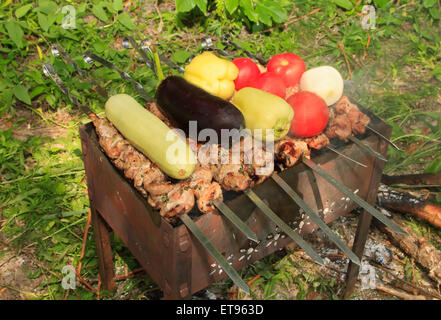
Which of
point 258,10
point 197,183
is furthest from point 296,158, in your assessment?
point 258,10

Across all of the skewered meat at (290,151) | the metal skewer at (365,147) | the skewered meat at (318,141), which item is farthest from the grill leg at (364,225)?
the skewered meat at (290,151)

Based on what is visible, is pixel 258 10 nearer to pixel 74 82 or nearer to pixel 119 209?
pixel 74 82

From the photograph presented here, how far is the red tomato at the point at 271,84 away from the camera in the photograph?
2578 mm

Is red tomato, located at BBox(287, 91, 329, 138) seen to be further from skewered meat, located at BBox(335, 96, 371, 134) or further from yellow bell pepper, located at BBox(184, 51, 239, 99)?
yellow bell pepper, located at BBox(184, 51, 239, 99)

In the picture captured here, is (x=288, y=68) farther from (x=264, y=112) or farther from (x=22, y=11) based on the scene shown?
(x=22, y=11)

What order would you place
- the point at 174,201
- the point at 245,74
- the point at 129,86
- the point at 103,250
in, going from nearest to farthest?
the point at 174,201, the point at 245,74, the point at 103,250, the point at 129,86

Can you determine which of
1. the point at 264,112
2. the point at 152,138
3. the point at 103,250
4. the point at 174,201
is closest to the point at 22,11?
the point at 103,250

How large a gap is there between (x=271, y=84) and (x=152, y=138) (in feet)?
2.62

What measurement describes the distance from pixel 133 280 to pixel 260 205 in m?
1.72

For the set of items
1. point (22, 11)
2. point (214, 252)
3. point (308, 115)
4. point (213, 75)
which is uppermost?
point (213, 75)

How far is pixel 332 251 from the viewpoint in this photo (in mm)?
3734

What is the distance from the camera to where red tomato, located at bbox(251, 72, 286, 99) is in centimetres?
258

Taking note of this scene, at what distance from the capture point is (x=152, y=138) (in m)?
2.13

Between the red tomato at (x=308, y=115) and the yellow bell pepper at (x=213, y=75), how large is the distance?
354 millimetres
